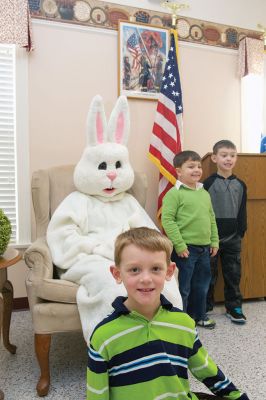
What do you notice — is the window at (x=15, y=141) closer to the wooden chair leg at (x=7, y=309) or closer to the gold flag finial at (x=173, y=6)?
the wooden chair leg at (x=7, y=309)

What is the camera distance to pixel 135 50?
281 cm

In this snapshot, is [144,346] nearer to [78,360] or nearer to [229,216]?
[78,360]

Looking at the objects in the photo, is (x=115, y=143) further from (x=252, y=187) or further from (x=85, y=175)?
(x=252, y=187)

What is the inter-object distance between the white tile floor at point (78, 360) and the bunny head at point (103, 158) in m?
0.95

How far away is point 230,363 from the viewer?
188 centimetres

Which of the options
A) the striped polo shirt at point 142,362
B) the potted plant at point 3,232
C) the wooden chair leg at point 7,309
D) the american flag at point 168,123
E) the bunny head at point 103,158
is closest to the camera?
the striped polo shirt at point 142,362

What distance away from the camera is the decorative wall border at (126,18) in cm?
259

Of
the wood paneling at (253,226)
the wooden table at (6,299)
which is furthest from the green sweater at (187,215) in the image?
the wooden table at (6,299)

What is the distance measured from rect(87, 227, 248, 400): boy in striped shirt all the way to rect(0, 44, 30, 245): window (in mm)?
→ 1837

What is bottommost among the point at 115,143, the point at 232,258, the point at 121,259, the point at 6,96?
the point at 232,258

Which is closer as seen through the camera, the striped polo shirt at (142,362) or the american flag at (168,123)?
the striped polo shirt at (142,362)

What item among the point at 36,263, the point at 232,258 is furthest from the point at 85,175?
the point at 232,258

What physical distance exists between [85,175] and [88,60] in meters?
1.16

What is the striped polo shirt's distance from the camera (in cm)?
90
